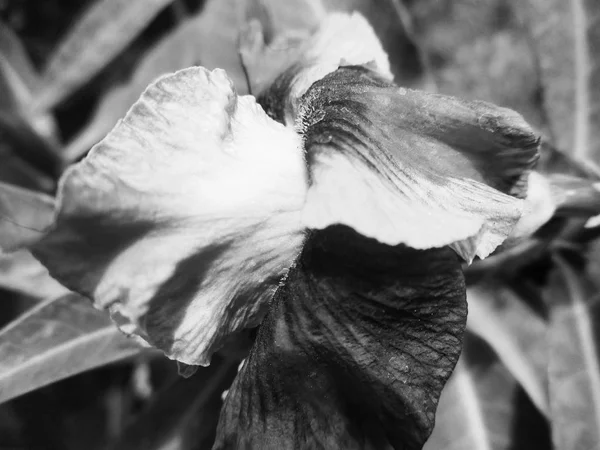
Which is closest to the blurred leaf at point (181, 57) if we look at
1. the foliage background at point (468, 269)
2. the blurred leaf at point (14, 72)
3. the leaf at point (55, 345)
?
the foliage background at point (468, 269)

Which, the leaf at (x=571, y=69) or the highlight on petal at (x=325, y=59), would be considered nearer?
the highlight on petal at (x=325, y=59)

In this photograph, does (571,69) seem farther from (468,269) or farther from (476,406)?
(476,406)

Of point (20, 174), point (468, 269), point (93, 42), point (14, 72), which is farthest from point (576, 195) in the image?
point (14, 72)

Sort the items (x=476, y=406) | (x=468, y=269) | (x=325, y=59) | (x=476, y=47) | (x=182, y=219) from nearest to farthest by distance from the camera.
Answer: (x=182, y=219) < (x=325, y=59) < (x=468, y=269) < (x=476, y=406) < (x=476, y=47)

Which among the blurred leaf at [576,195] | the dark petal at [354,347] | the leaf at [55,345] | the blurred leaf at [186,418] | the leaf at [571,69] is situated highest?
the leaf at [571,69]

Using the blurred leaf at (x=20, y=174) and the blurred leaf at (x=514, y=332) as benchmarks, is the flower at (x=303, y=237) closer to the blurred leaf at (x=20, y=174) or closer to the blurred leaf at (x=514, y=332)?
the blurred leaf at (x=514, y=332)

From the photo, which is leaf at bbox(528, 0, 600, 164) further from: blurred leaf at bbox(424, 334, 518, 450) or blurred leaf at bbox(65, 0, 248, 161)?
blurred leaf at bbox(65, 0, 248, 161)

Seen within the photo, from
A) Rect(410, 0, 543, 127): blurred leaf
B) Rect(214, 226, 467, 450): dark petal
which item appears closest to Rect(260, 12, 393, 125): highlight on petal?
Rect(214, 226, 467, 450): dark petal

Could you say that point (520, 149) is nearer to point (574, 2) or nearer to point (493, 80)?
point (574, 2)
